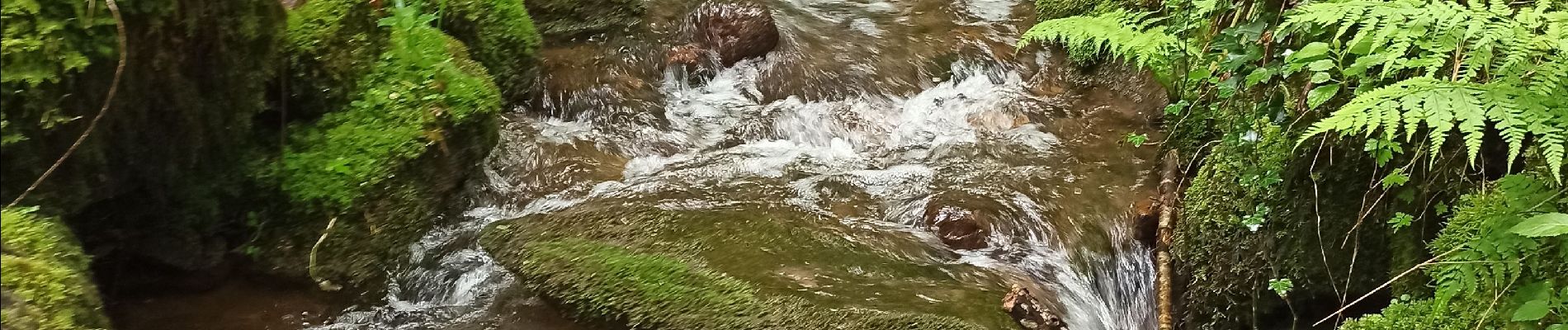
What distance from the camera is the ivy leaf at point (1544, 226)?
1.97 meters

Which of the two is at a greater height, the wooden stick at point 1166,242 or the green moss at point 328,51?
the green moss at point 328,51

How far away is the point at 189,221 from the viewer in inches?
131

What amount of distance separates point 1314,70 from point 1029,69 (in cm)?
405

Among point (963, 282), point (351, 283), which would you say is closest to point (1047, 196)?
point (963, 282)

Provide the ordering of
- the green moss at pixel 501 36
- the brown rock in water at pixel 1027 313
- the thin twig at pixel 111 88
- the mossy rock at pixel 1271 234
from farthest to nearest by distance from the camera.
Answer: the green moss at pixel 501 36, the brown rock in water at pixel 1027 313, the mossy rock at pixel 1271 234, the thin twig at pixel 111 88

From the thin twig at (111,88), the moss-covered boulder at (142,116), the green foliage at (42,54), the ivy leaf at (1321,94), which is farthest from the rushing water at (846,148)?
the ivy leaf at (1321,94)

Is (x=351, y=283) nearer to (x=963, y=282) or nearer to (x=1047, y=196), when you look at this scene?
(x=963, y=282)

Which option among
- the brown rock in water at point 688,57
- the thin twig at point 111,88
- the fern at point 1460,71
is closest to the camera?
the fern at point 1460,71

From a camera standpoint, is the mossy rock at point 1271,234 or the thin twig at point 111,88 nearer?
the thin twig at point 111,88

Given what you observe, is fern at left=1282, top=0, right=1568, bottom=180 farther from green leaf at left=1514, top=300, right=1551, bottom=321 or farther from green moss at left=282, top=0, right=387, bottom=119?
green moss at left=282, top=0, right=387, bottom=119

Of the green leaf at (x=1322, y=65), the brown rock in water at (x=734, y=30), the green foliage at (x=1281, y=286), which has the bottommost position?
the brown rock in water at (x=734, y=30)

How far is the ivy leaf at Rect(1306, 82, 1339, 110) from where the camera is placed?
2637 mm

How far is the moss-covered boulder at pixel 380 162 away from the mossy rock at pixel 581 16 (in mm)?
2541

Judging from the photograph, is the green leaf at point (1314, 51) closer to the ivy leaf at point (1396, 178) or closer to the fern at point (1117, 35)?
the ivy leaf at point (1396, 178)
